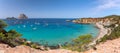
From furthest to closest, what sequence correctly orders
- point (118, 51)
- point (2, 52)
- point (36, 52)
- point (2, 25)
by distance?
point (2, 25) < point (118, 51) < point (36, 52) < point (2, 52)

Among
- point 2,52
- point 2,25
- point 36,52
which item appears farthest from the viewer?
point 2,25

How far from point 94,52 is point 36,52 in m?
3.09

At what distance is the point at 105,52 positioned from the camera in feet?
32.7

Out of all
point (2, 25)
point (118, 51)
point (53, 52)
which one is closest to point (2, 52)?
point (53, 52)

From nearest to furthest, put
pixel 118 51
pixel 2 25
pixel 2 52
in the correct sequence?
1. pixel 2 52
2. pixel 118 51
3. pixel 2 25

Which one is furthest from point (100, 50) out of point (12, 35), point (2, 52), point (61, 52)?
point (12, 35)

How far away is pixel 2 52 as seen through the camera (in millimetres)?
8797

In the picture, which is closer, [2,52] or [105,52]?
[2,52]

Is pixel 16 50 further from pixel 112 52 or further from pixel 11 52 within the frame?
pixel 112 52

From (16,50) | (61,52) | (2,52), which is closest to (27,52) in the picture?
(16,50)

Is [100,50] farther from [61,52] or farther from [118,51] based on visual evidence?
[61,52]

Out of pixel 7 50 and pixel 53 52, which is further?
pixel 53 52

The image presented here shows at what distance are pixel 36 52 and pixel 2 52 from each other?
1.73m

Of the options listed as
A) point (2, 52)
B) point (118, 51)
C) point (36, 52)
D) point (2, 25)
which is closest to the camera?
point (2, 52)
